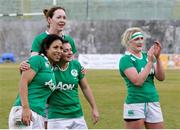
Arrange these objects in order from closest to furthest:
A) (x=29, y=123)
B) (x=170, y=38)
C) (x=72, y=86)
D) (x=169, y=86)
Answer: (x=29, y=123) → (x=72, y=86) → (x=169, y=86) → (x=170, y=38)

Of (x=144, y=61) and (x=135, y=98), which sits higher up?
(x=144, y=61)

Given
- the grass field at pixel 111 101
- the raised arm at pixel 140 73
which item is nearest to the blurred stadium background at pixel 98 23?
the grass field at pixel 111 101

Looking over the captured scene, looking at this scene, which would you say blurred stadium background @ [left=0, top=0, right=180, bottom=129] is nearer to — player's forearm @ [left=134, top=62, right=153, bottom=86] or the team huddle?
the team huddle

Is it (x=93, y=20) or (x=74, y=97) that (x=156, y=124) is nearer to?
(x=74, y=97)

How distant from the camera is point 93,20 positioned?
153 feet

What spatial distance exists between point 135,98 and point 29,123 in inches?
68.8

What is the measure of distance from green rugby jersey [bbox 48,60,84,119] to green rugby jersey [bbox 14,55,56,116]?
1.17 feet

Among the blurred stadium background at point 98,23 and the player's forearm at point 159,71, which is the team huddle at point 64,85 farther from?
the blurred stadium background at point 98,23

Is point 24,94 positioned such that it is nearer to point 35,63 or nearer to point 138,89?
point 35,63

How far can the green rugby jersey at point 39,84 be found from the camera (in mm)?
6215

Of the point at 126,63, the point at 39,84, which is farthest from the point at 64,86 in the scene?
the point at 126,63

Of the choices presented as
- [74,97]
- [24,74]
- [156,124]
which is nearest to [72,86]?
[74,97]

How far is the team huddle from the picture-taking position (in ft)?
20.3

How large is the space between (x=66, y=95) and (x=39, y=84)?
572mm
